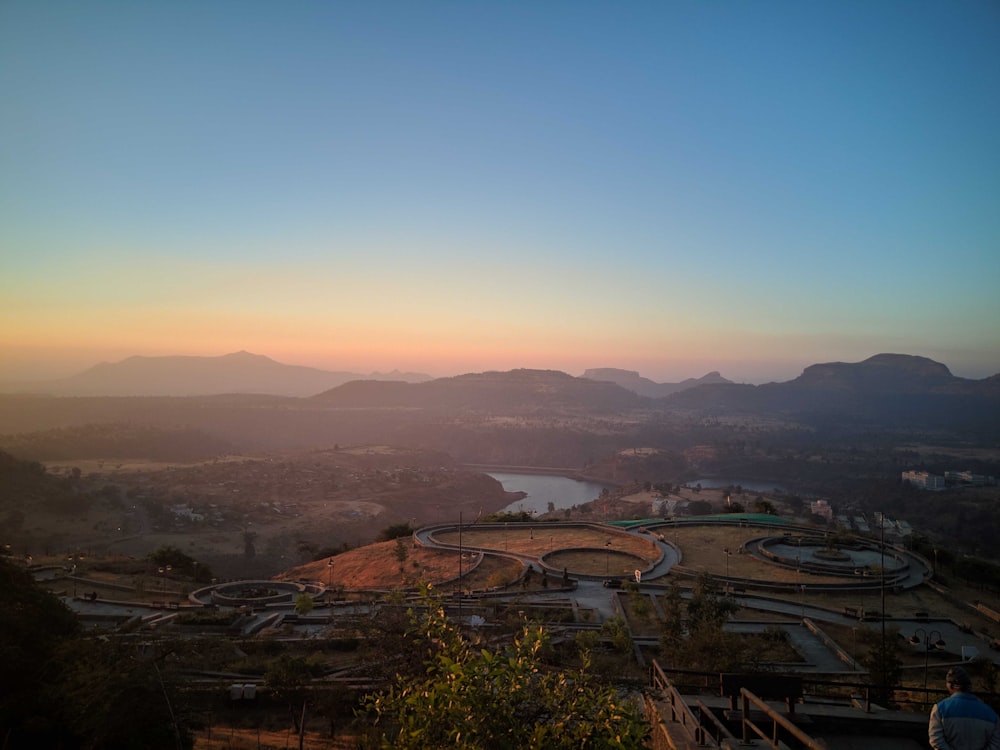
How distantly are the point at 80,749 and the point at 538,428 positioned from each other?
412ft

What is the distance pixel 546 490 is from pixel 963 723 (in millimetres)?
86919

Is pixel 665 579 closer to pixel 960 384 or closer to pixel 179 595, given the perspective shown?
pixel 179 595

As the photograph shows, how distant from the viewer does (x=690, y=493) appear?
68562mm

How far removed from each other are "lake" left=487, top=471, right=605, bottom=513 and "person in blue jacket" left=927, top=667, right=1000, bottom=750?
218 ft

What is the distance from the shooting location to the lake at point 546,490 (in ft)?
247

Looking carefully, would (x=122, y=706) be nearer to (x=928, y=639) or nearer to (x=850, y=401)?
(x=928, y=639)

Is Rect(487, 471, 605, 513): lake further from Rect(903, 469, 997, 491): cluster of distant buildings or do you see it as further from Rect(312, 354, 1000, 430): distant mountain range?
Rect(312, 354, 1000, 430): distant mountain range

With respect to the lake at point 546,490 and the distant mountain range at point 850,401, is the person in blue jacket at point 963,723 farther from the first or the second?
the distant mountain range at point 850,401

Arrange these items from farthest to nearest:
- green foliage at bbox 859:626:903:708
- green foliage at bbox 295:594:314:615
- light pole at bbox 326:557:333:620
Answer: light pole at bbox 326:557:333:620 → green foliage at bbox 295:594:314:615 → green foliage at bbox 859:626:903:708

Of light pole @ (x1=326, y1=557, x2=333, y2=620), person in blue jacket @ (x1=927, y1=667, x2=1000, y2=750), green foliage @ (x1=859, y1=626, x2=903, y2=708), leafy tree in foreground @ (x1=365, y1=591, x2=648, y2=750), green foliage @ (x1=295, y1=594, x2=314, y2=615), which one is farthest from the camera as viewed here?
light pole @ (x1=326, y1=557, x2=333, y2=620)

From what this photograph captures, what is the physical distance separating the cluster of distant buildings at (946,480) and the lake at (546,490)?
37.5m

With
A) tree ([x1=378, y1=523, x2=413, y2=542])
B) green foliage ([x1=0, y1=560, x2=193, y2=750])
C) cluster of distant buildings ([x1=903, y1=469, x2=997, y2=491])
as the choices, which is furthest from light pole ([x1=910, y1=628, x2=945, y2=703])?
cluster of distant buildings ([x1=903, y1=469, x2=997, y2=491])

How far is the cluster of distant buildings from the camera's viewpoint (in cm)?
7106

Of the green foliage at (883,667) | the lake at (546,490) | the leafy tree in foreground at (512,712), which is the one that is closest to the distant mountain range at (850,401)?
the lake at (546,490)
